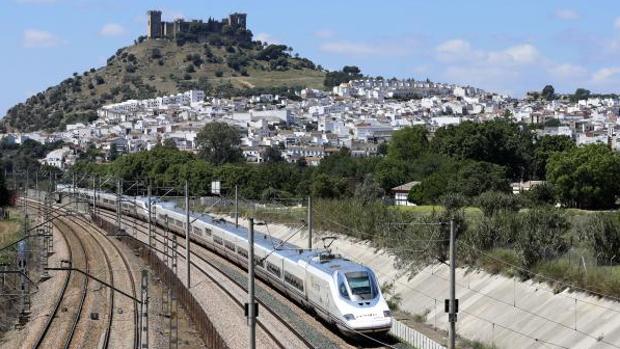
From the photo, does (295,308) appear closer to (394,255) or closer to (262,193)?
(394,255)

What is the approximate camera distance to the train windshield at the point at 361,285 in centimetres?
3084

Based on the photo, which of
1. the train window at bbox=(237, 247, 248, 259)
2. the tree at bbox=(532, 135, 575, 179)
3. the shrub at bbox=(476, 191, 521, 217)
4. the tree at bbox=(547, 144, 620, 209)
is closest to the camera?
the train window at bbox=(237, 247, 248, 259)

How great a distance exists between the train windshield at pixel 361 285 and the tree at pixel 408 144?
88173mm

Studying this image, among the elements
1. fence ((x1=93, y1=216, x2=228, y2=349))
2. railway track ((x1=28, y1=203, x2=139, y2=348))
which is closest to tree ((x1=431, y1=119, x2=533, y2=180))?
railway track ((x1=28, y1=203, x2=139, y2=348))

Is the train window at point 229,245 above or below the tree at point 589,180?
below

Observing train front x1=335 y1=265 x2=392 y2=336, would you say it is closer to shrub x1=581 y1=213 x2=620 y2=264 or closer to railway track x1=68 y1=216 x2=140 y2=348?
railway track x1=68 y1=216 x2=140 y2=348

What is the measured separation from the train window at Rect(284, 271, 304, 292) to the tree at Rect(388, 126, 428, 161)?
8109 centimetres

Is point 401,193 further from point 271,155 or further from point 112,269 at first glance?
point 271,155

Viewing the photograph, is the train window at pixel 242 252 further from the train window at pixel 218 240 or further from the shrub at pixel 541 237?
the shrub at pixel 541 237

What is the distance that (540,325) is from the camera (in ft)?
100

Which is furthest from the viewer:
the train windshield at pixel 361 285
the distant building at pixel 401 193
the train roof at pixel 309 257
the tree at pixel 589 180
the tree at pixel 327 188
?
the distant building at pixel 401 193

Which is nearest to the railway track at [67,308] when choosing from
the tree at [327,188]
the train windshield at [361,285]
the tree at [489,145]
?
the train windshield at [361,285]

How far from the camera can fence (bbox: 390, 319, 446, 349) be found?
2942 centimetres

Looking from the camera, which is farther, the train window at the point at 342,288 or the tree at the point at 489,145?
the tree at the point at 489,145
